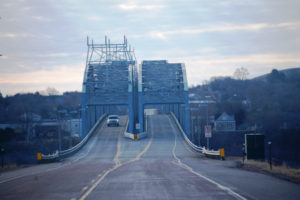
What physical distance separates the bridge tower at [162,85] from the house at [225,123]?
22.6 meters

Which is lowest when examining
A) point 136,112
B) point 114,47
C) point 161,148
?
point 161,148

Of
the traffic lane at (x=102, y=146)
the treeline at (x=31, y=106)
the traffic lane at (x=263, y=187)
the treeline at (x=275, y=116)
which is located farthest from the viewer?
the treeline at (x=31, y=106)

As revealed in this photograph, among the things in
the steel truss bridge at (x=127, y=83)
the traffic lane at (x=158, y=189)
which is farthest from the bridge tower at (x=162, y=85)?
the traffic lane at (x=158, y=189)

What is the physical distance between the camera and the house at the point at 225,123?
10269 centimetres

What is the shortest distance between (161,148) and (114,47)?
127 ft

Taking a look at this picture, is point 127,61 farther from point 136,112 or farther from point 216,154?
point 216,154

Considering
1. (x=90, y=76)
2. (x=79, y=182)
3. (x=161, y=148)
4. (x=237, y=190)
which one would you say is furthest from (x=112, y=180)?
(x=90, y=76)

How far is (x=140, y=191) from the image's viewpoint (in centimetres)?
1229

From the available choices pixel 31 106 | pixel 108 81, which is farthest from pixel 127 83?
pixel 31 106

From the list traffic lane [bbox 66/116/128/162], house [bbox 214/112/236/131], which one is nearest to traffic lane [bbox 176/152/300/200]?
traffic lane [bbox 66/116/128/162]

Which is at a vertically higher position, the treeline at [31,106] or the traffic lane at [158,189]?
the treeline at [31,106]

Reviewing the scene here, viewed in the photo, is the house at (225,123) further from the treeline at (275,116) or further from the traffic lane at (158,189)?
the traffic lane at (158,189)

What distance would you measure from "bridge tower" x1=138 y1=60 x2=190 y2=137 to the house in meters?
22.6

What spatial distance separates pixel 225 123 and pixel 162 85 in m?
32.7
